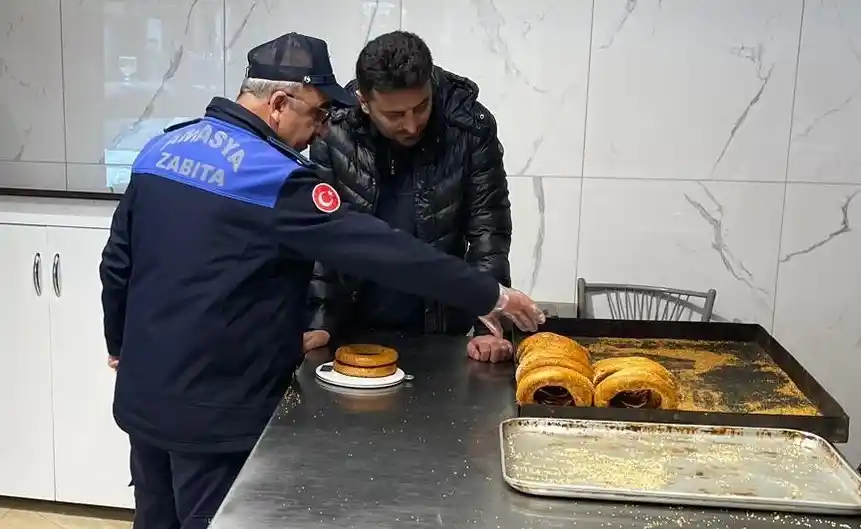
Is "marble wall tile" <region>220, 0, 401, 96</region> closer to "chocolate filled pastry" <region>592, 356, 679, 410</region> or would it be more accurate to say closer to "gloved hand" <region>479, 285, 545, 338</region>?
"gloved hand" <region>479, 285, 545, 338</region>

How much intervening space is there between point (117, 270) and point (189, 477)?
17.5 inches

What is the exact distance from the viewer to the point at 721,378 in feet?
5.48

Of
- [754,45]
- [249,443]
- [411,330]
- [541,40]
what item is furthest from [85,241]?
[754,45]

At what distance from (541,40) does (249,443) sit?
1.78m

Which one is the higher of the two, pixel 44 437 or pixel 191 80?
pixel 191 80

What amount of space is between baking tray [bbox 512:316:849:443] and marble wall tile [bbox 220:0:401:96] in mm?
1433

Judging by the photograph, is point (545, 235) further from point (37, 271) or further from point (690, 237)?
point (37, 271)

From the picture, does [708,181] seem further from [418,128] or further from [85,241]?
[85,241]

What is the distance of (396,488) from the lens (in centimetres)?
119

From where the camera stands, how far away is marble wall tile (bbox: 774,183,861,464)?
280 cm

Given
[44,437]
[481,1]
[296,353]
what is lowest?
[44,437]

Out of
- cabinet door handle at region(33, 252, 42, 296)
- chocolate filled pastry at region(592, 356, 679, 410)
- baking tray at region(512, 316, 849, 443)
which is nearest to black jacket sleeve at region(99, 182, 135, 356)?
baking tray at region(512, 316, 849, 443)

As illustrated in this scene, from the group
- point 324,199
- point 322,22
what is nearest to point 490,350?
point 324,199

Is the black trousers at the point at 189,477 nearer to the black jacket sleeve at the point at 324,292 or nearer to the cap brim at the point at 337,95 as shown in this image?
the black jacket sleeve at the point at 324,292
